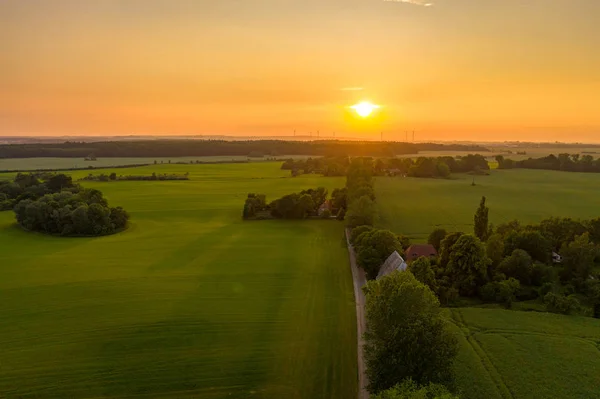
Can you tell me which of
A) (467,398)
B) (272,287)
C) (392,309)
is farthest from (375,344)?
(272,287)

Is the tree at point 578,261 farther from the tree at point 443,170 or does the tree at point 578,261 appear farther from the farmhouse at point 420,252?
the tree at point 443,170

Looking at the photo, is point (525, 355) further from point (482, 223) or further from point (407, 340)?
point (482, 223)

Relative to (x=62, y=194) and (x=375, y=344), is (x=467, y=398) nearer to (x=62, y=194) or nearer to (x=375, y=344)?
(x=375, y=344)

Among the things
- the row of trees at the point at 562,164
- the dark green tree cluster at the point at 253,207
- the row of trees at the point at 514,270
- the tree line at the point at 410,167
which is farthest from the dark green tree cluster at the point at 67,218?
the row of trees at the point at 562,164

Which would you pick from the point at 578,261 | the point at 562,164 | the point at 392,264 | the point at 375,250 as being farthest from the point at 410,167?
the point at 392,264

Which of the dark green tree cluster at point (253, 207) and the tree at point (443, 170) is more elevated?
the tree at point (443, 170)

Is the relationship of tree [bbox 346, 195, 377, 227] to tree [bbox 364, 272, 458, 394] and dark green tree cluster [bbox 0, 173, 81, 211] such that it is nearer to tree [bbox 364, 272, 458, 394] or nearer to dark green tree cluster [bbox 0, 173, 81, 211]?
tree [bbox 364, 272, 458, 394]
